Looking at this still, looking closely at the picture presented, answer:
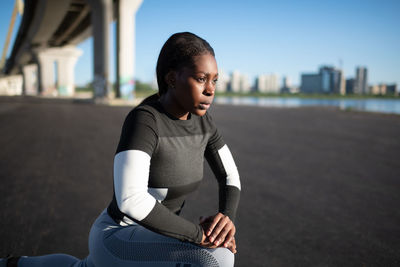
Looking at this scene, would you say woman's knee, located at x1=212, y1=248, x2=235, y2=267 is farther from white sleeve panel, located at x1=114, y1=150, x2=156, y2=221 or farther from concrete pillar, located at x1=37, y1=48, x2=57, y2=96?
concrete pillar, located at x1=37, y1=48, x2=57, y2=96

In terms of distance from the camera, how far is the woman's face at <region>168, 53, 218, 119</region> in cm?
142

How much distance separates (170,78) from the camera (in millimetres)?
1463

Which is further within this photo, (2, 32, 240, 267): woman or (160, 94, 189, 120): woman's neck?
(160, 94, 189, 120): woman's neck

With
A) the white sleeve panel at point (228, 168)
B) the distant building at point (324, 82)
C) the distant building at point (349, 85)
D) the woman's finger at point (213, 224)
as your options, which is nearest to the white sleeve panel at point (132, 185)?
the woman's finger at point (213, 224)

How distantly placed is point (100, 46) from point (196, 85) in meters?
27.6

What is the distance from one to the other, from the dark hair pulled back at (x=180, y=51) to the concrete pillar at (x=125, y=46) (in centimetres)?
2509

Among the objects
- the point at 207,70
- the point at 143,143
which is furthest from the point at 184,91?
the point at 143,143

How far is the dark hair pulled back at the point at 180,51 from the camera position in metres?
1.41

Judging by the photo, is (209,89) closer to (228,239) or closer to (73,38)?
(228,239)

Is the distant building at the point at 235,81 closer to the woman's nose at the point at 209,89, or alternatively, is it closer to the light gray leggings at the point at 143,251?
the woman's nose at the point at 209,89

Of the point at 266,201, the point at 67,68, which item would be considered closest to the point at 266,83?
the point at 67,68

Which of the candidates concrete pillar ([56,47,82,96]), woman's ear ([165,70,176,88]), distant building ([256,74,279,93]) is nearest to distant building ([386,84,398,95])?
distant building ([256,74,279,93])

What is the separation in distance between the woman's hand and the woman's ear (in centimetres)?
65

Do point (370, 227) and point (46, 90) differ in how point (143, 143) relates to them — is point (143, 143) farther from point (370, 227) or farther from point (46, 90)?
point (46, 90)
